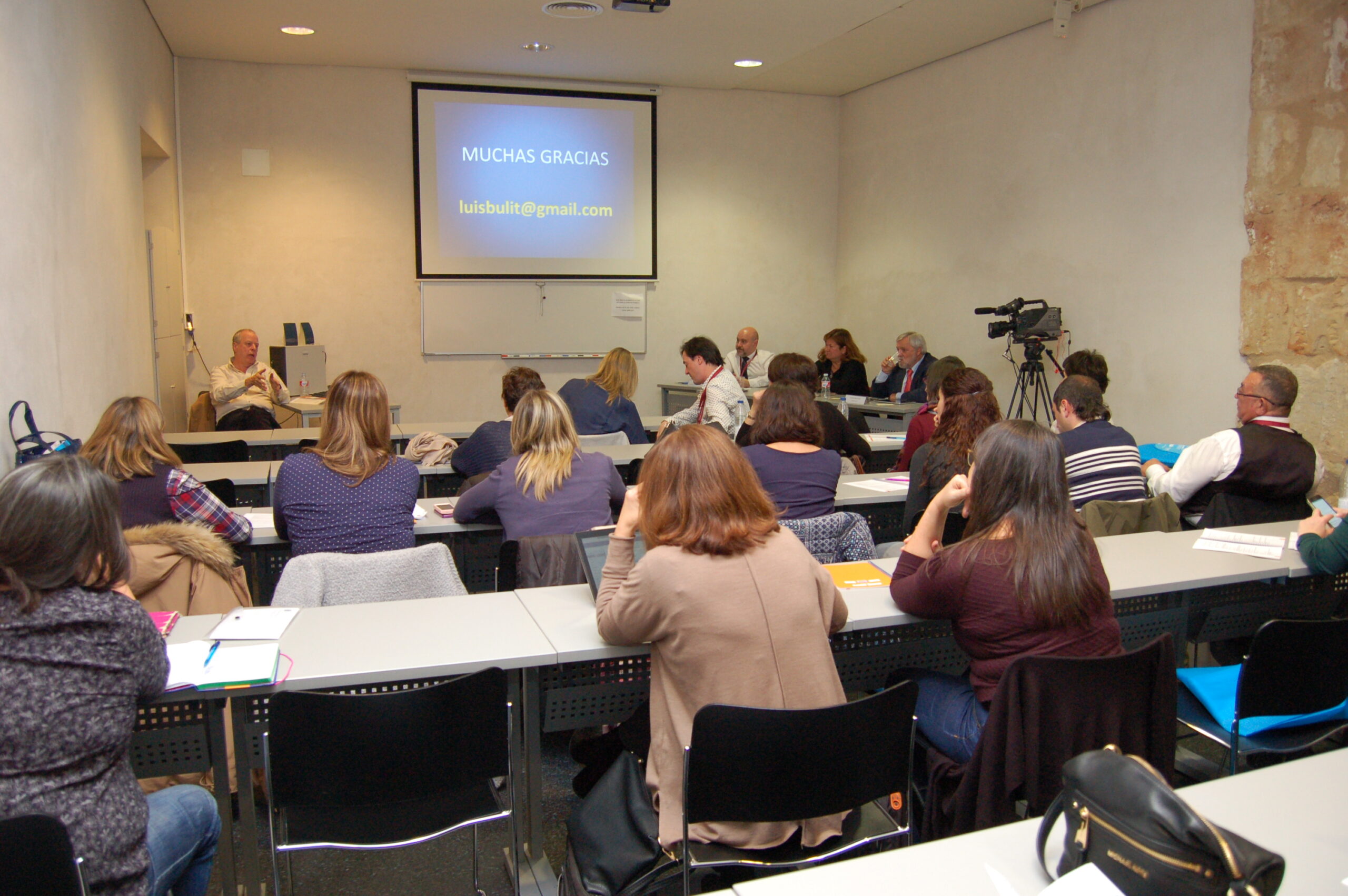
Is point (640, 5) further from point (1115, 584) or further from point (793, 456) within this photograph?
point (1115, 584)

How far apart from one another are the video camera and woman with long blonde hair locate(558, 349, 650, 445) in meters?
2.50

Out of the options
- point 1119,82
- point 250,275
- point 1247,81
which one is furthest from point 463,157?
point 1247,81

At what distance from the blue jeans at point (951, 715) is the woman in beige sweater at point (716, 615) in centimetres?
41

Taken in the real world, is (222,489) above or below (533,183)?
below

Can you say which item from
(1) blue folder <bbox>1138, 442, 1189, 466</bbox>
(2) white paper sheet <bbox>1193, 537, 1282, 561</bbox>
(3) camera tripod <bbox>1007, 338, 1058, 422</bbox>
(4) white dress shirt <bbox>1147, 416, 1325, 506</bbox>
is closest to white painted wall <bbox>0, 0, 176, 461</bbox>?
(2) white paper sheet <bbox>1193, 537, 1282, 561</bbox>

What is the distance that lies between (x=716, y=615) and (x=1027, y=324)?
5.22m

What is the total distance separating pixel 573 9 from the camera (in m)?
6.07

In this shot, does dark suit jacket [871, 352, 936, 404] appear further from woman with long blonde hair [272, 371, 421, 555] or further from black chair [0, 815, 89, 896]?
black chair [0, 815, 89, 896]

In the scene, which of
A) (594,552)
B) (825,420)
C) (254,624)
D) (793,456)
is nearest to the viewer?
(254,624)

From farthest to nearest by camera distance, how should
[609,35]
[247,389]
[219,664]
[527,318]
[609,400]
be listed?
[527,318]
[609,35]
[247,389]
[609,400]
[219,664]

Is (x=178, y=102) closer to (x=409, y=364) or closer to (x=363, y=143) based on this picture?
(x=363, y=143)

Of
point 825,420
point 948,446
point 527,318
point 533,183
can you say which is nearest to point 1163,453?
point 825,420

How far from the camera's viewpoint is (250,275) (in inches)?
301

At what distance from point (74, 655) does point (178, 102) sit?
7.13 metres
